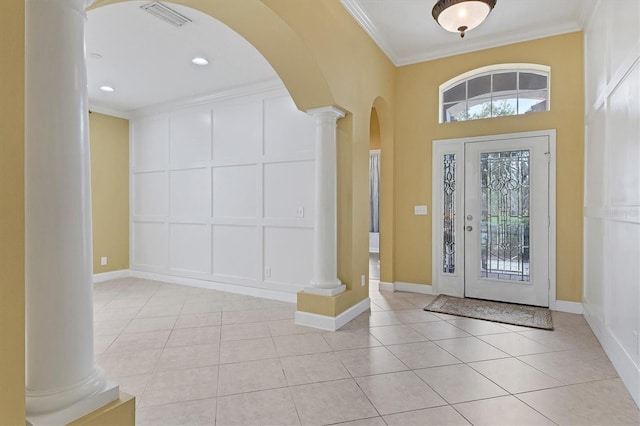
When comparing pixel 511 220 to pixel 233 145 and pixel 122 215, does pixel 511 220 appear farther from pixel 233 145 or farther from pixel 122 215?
pixel 122 215

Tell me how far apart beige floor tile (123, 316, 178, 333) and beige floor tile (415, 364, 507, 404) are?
2528mm

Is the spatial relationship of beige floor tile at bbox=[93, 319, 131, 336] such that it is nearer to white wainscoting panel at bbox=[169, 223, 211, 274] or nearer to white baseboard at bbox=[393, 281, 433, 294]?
white wainscoting panel at bbox=[169, 223, 211, 274]

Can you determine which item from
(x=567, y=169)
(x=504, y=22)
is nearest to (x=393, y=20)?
(x=504, y=22)

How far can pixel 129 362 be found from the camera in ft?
8.81

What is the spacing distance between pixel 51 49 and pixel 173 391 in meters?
2.02

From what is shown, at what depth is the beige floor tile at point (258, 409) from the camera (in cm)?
192

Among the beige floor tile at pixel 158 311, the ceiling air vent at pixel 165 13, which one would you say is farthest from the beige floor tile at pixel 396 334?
the ceiling air vent at pixel 165 13

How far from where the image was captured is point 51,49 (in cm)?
125

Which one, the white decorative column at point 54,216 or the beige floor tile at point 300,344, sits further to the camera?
the beige floor tile at point 300,344

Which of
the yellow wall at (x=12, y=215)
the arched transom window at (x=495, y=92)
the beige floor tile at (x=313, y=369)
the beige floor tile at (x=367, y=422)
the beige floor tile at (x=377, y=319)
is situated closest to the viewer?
the yellow wall at (x=12, y=215)

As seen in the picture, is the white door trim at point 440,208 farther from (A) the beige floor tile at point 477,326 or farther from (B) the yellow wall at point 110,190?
(B) the yellow wall at point 110,190

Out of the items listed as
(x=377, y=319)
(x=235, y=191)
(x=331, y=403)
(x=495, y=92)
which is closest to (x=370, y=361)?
(x=331, y=403)

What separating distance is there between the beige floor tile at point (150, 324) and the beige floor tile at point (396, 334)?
2.07 meters

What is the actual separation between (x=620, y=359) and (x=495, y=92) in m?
3.20
